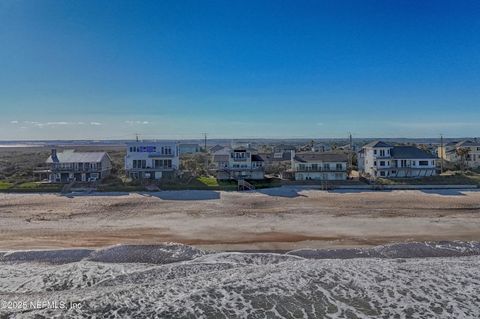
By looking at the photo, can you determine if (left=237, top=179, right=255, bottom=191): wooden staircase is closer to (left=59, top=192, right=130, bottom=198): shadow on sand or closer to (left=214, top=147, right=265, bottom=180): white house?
(left=214, top=147, right=265, bottom=180): white house

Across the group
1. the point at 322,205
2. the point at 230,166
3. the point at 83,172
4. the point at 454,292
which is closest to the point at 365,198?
the point at 322,205

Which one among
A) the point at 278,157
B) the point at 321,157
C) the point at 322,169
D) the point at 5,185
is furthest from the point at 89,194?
the point at 278,157

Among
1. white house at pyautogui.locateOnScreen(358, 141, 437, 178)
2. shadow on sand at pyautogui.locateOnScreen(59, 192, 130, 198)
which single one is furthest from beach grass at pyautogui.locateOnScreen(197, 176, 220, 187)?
white house at pyautogui.locateOnScreen(358, 141, 437, 178)

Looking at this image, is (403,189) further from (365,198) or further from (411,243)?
(411,243)

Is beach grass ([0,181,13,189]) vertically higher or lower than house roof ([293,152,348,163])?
lower

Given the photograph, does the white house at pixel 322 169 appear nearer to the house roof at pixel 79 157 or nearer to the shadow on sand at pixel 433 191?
the shadow on sand at pixel 433 191

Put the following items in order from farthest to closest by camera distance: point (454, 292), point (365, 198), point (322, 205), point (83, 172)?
1. point (83, 172)
2. point (365, 198)
3. point (322, 205)
4. point (454, 292)

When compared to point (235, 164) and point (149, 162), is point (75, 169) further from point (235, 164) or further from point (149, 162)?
point (235, 164)
